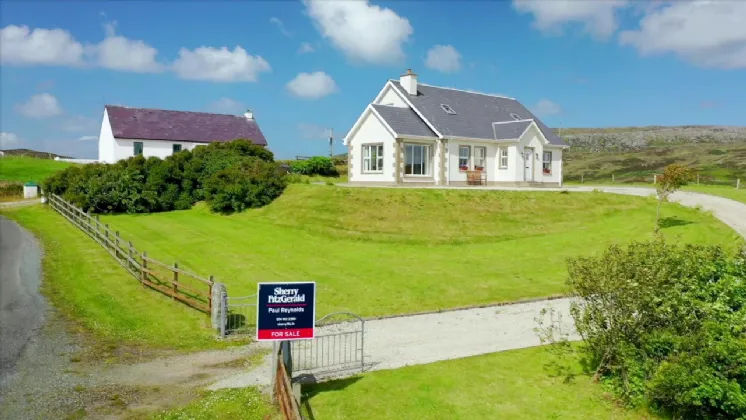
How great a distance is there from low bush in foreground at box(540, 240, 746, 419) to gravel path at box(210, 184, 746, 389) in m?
3.24

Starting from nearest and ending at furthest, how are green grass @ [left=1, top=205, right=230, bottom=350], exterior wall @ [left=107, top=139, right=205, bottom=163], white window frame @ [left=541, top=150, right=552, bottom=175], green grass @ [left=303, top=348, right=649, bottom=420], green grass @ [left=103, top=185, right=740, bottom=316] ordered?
1. green grass @ [left=303, top=348, right=649, bottom=420]
2. green grass @ [left=1, top=205, right=230, bottom=350]
3. green grass @ [left=103, top=185, right=740, bottom=316]
4. white window frame @ [left=541, top=150, right=552, bottom=175]
5. exterior wall @ [left=107, top=139, right=205, bottom=163]

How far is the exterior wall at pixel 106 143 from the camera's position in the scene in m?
55.7

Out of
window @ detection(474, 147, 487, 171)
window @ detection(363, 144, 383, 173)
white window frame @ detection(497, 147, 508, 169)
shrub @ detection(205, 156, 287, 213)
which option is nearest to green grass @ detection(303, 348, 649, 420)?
shrub @ detection(205, 156, 287, 213)

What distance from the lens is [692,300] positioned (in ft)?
33.4

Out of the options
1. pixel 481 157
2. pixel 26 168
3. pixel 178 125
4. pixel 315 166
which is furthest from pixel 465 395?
pixel 26 168

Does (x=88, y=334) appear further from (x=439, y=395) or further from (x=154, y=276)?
(x=439, y=395)

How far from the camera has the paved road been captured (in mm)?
13641

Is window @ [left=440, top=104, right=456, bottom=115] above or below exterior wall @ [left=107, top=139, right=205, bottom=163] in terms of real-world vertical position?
above

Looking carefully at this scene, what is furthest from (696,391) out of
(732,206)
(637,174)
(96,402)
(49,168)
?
(49,168)

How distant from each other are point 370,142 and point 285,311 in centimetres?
2774

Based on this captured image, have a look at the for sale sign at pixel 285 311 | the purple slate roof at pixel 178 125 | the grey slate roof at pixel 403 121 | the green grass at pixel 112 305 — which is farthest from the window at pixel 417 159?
the purple slate roof at pixel 178 125

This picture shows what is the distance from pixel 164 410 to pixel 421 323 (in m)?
7.79

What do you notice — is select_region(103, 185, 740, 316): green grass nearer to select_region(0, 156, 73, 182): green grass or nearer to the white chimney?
the white chimney

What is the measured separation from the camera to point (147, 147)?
185ft
